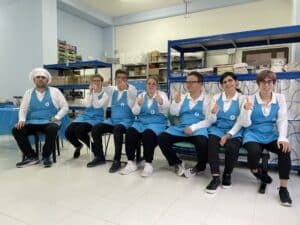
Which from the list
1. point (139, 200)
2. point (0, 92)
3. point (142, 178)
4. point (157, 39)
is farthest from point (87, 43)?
point (139, 200)

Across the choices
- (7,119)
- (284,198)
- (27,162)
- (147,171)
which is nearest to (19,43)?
(7,119)

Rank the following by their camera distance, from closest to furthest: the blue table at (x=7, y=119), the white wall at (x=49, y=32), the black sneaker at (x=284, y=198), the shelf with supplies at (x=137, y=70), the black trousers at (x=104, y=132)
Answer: the black sneaker at (x=284, y=198), the black trousers at (x=104, y=132), the blue table at (x=7, y=119), the white wall at (x=49, y=32), the shelf with supplies at (x=137, y=70)

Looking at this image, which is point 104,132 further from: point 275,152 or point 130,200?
point 275,152

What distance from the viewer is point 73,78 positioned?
530cm

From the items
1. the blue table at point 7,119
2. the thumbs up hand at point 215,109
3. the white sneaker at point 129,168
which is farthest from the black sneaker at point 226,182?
the blue table at point 7,119

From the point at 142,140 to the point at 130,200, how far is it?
77cm

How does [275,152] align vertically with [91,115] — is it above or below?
below

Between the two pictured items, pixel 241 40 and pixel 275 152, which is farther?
pixel 241 40

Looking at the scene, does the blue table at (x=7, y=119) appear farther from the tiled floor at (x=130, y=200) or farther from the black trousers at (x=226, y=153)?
the black trousers at (x=226, y=153)

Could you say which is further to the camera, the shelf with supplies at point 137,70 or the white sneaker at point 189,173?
the shelf with supplies at point 137,70

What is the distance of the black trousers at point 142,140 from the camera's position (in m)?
2.59

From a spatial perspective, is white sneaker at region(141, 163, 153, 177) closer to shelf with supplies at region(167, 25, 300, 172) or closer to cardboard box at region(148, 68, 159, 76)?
shelf with supplies at region(167, 25, 300, 172)

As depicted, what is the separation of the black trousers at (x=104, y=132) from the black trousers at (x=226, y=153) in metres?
1.02

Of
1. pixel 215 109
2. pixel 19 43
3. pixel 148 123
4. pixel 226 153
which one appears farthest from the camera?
pixel 19 43
